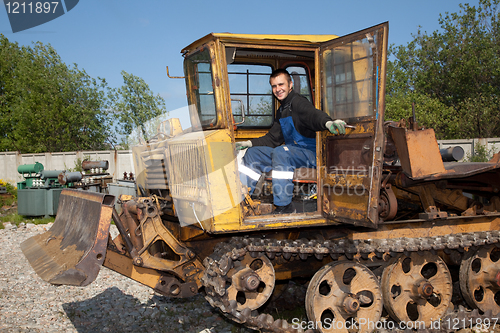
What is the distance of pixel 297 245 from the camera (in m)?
3.76

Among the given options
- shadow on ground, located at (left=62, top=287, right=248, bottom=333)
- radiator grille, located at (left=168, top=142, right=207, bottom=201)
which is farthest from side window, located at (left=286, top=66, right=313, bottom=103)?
shadow on ground, located at (left=62, top=287, right=248, bottom=333)

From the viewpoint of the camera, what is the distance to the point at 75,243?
3797mm

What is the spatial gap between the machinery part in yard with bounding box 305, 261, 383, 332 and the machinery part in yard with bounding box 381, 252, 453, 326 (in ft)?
0.79

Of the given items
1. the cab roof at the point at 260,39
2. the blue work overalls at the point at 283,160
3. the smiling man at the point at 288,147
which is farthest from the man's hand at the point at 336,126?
the cab roof at the point at 260,39

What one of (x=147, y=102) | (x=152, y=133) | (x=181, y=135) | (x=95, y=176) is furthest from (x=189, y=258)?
(x=147, y=102)

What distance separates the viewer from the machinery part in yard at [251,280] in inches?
141

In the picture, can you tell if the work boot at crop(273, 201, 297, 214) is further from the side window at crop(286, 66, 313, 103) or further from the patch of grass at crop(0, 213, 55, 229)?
the patch of grass at crop(0, 213, 55, 229)

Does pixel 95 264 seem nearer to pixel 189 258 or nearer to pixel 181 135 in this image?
pixel 189 258

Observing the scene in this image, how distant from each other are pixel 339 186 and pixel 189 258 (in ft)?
6.02

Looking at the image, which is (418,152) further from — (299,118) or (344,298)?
(344,298)

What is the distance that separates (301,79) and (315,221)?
227 centimetres

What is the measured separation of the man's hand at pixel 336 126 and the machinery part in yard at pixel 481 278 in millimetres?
2423

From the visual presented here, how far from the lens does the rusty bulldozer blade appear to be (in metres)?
3.37

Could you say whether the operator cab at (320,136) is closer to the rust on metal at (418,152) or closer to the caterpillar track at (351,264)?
the caterpillar track at (351,264)
